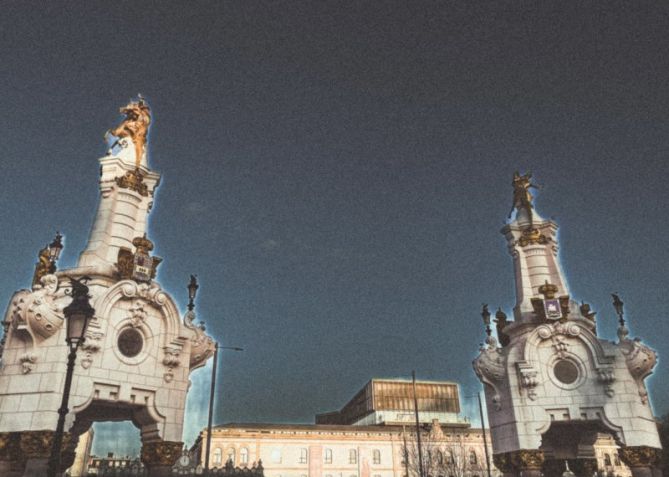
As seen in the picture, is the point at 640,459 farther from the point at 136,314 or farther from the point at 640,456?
the point at 136,314

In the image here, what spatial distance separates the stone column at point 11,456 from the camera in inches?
618

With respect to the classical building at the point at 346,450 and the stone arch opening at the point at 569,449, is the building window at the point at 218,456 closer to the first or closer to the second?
the classical building at the point at 346,450

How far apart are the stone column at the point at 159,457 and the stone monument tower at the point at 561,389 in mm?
12772

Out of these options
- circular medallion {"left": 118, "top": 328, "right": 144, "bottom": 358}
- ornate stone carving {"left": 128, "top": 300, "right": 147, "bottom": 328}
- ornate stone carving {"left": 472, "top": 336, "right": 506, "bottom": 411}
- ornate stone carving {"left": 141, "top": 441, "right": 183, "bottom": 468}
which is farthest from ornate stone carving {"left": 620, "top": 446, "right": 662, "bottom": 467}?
ornate stone carving {"left": 128, "top": 300, "right": 147, "bottom": 328}

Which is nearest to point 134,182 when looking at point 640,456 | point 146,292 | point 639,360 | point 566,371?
point 146,292

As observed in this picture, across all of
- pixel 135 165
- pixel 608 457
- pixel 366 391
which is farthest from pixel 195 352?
pixel 366 391

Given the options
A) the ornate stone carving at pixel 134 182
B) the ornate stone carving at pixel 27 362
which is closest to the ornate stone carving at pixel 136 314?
the ornate stone carving at pixel 27 362

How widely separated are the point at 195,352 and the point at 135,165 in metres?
8.75

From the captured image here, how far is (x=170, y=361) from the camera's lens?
19.0 m

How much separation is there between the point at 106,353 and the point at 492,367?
15.2 meters

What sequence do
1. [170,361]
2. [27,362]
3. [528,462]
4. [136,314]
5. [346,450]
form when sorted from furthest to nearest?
[346,450]
[528,462]
[170,361]
[136,314]
[27,362]

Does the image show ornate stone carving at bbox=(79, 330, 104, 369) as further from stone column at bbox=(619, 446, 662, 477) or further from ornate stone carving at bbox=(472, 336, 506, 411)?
stone column at bbox=(619, 446, 662, 477)

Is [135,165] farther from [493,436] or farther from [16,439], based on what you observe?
[493,436]

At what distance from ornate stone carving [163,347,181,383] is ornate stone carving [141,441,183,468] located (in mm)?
2105
